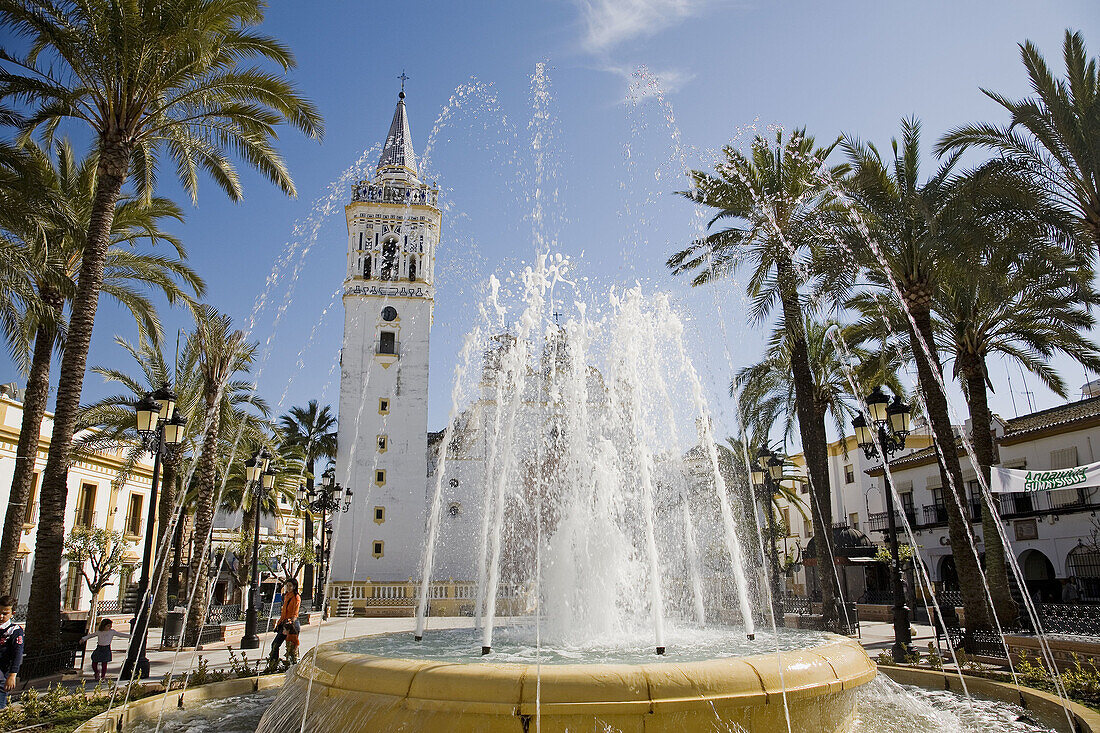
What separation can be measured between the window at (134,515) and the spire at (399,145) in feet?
63.7

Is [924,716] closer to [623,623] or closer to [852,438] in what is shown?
[623,623]

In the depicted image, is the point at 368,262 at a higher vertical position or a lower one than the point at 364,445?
higher

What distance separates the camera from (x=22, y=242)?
13.2 m

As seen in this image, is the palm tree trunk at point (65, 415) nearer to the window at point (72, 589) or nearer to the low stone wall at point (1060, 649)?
the low stone wall at point (1060, 649)

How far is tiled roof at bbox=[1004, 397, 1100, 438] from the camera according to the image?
933 inches

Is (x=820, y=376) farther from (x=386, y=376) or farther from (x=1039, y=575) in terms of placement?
(x=386, y=376)

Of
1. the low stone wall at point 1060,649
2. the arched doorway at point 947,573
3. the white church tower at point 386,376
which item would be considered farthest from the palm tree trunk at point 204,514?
the arched doorway at point 947,573

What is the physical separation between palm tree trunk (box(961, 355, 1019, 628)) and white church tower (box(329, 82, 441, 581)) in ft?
76.1

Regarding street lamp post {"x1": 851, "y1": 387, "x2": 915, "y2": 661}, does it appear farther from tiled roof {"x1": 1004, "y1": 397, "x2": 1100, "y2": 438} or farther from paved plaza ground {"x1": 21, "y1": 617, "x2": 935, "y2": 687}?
tiled roof {"x1": 1004, "y1": 397, "x2": 1100, "y2": 438}

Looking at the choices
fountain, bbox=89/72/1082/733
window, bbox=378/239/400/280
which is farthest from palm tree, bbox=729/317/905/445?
window, bbox=378/239/400/280

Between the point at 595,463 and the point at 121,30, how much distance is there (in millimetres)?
8986

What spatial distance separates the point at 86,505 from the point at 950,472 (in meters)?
30.4

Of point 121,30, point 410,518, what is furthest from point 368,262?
point 121,30

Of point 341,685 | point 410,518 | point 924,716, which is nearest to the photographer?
point 341,685
